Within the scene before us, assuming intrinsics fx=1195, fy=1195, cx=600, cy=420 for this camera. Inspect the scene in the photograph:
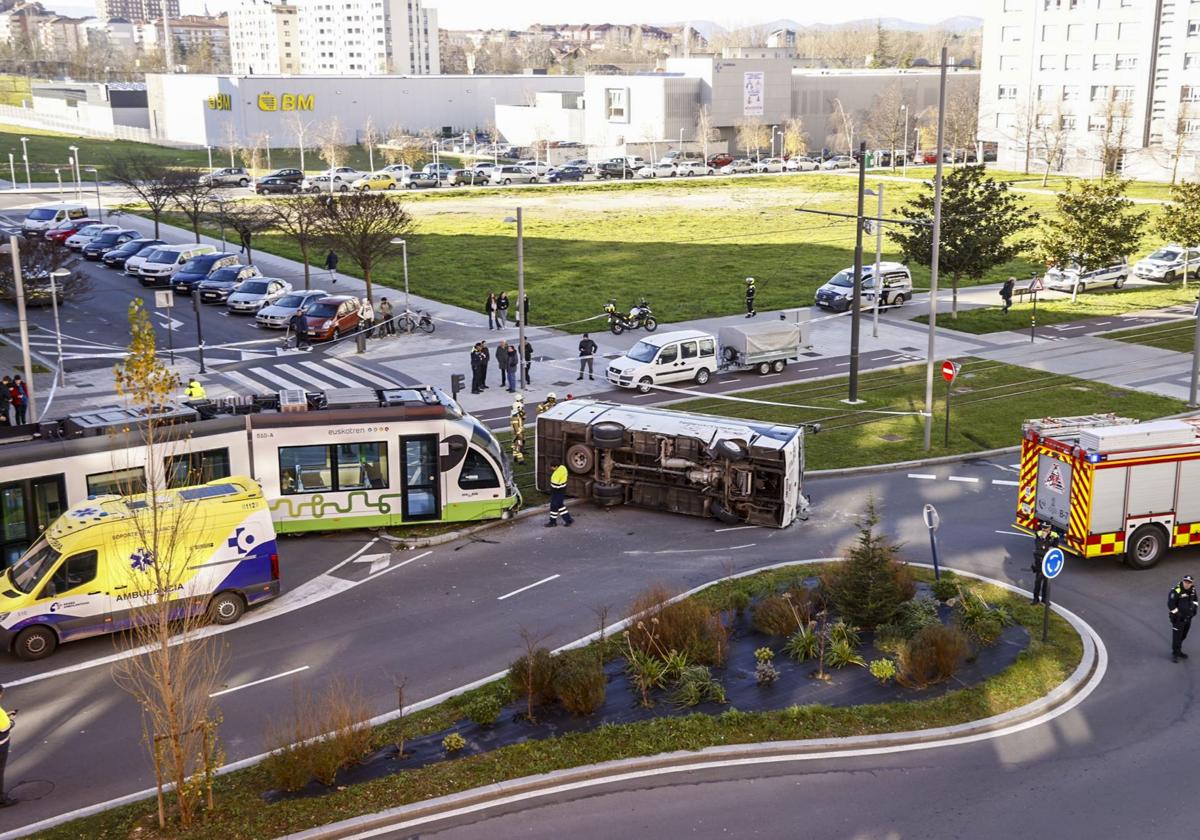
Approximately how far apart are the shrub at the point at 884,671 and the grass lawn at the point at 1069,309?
29.5 m

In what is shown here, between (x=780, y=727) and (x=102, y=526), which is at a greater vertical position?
(x=102, y=526)

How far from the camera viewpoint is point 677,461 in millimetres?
24828

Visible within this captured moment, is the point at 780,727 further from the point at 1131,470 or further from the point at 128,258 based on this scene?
the point at 128,258

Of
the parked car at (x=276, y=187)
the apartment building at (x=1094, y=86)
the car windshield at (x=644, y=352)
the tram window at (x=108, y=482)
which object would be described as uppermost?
the apartment building at (x=1094, y=86)

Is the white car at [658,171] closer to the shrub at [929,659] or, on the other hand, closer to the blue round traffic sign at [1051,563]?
the blue round traffic sign at [1051,563]

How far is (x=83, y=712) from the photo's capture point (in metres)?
16.9

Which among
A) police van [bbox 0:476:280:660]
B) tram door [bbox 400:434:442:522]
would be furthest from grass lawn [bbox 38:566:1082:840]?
tram door [bbox 400:434:442:522]

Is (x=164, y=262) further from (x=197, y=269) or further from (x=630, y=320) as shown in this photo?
(x=630, y=320)

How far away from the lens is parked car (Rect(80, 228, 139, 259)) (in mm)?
58406

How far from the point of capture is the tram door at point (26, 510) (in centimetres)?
2030

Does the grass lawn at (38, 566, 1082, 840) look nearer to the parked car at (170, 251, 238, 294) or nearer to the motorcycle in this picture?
the motorcycle

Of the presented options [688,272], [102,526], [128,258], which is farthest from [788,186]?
[102,526]

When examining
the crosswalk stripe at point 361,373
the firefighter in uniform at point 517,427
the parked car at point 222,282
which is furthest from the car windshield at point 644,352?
the parked car at point 222,282

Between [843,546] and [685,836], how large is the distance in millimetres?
10625
